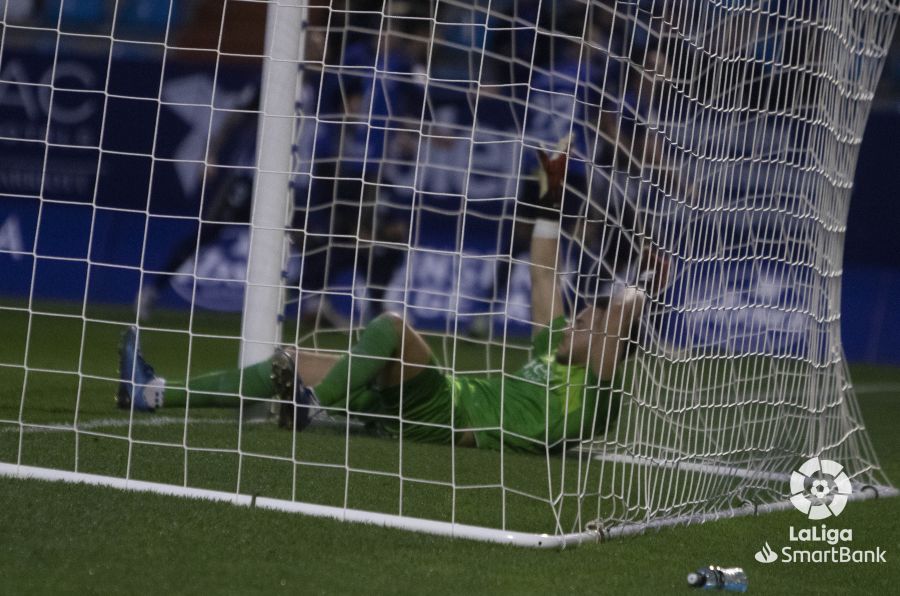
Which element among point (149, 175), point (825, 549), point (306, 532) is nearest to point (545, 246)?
point (825, 549)

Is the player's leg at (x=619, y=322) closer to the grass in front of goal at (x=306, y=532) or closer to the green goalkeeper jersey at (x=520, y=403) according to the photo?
the grass in front of goal at (x=306, y=532)

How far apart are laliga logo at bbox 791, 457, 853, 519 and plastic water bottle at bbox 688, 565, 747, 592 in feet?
4.80

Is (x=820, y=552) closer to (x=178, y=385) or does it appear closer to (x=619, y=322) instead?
(x=619, y=322)

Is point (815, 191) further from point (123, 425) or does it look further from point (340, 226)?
point (340, 226)

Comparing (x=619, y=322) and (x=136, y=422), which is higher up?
(x=619, y=322)

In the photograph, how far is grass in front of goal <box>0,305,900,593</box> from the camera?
10.6 feet

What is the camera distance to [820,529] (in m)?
4.40

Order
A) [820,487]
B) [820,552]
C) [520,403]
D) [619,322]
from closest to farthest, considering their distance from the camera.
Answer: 1. [820,552]
2. [619,322]
3. [820,487]
4. [520,403]

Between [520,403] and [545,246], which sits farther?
[545,246]

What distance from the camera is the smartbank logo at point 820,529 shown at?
394cm

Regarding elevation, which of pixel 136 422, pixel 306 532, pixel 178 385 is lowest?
pixel 136 422

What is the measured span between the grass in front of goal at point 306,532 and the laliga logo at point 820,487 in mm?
104

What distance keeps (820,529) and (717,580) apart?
45.2 inches

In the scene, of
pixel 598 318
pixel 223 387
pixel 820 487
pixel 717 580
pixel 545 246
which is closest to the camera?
pixel 717 580
